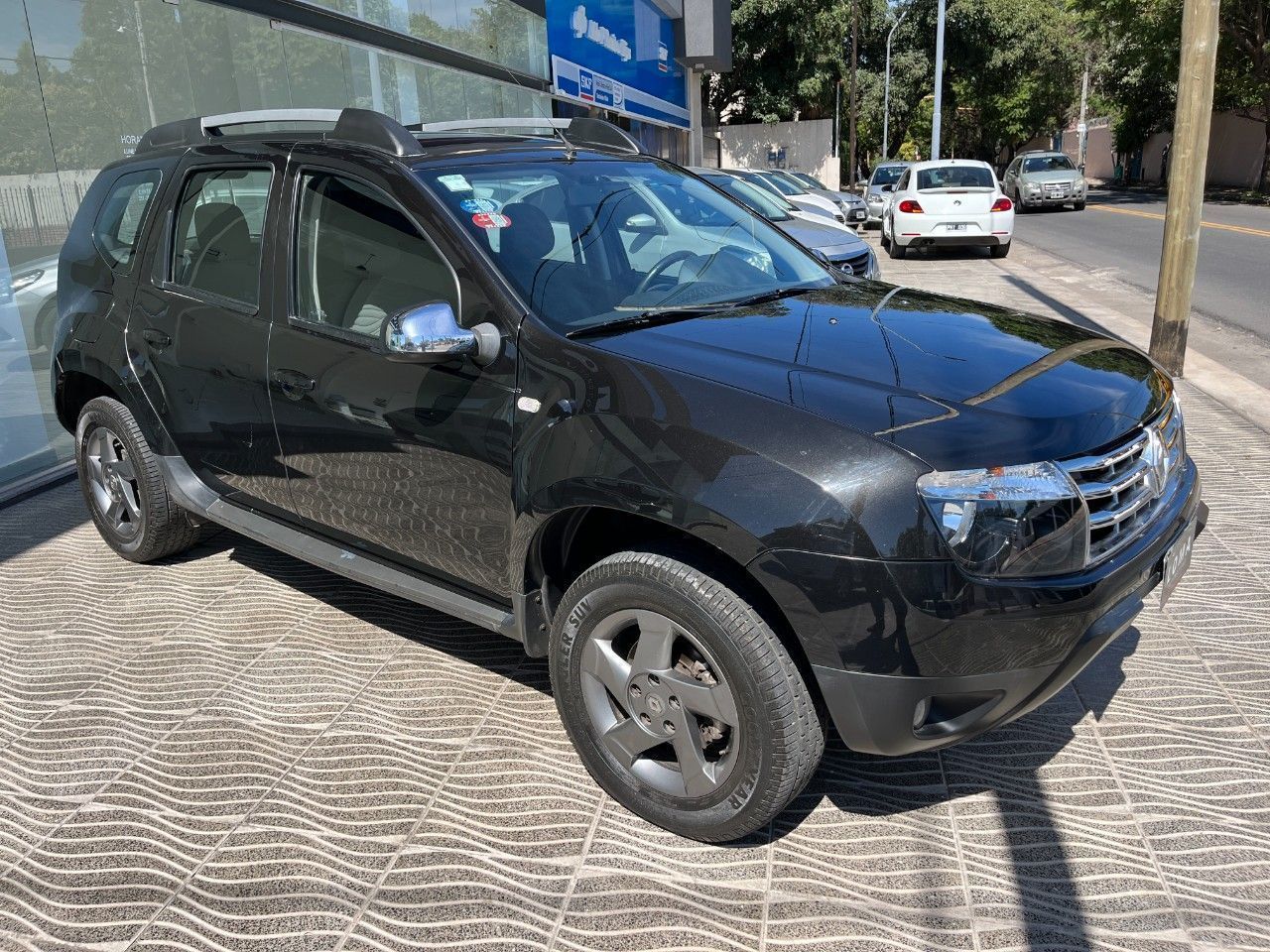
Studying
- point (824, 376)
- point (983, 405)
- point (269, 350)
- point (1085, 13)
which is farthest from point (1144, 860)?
point (1085, 13)

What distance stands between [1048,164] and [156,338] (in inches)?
1234

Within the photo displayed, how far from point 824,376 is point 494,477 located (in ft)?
3.34

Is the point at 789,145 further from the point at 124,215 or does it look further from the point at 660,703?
the point at 660,703

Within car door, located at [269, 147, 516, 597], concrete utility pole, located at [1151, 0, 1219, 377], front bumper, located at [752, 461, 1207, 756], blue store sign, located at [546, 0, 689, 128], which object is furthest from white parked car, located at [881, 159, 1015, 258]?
front bumper, located at [752, 461, 1207, 756]

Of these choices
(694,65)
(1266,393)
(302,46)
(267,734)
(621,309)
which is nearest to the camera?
(621,309)

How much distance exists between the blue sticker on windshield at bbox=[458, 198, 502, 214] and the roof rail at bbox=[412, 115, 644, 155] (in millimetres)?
758

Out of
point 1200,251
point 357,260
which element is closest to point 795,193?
point 1200,251

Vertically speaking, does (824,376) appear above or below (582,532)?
above

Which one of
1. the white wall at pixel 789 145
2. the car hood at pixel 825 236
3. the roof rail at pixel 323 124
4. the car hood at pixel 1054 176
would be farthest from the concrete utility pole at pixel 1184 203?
the white wall at pixel 789 145

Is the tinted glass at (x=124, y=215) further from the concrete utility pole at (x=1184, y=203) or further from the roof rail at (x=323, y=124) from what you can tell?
the concrete utility pole at (x=1184, y=203)

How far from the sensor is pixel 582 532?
3.15 meters

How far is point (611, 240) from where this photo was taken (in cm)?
363

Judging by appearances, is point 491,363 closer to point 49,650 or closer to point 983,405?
point 983,405

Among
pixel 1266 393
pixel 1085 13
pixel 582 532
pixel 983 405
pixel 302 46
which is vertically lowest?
pixel 1266 393
